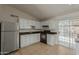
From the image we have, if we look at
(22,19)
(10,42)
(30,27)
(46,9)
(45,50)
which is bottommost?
(45,50)

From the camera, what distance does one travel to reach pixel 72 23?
4.57 ft

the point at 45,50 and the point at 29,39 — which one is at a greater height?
the point at 29,39

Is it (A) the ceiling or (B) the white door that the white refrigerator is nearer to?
(B) the white door

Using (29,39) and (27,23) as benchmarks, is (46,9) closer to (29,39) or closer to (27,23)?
(27,23)

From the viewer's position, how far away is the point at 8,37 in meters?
1.42

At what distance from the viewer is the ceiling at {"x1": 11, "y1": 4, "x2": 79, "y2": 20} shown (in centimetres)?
137

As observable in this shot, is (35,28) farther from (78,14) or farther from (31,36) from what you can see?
(78,14)

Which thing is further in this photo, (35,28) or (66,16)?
(35,28)

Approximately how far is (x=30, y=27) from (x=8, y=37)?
39 cm

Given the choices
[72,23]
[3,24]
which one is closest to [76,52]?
→ [72,23]

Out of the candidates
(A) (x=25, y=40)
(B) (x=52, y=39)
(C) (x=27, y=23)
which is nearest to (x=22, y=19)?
(C) (x=27, y=23)
